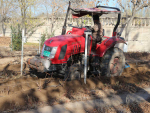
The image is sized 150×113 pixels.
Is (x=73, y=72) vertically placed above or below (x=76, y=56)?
below

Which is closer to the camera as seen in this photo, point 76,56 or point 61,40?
point 61,40

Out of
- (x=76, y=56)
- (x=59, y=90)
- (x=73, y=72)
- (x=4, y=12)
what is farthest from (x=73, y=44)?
(x=4, y=12)

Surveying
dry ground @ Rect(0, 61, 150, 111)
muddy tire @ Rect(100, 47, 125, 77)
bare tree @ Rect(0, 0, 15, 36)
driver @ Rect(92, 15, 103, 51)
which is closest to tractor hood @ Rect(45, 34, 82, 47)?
driver @ Rect(92, 15, 103, 51)

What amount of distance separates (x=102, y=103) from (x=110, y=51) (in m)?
2.85

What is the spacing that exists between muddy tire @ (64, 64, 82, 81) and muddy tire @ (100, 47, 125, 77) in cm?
107

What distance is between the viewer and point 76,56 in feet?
20.2

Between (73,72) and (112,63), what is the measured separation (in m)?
1.84

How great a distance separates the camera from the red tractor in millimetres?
5570

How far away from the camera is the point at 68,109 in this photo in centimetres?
403

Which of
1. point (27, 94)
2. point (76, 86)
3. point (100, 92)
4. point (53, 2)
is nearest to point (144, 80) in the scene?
point (100, 92)

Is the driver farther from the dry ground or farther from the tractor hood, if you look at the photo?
the dry ground

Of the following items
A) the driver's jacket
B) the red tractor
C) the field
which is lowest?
the field

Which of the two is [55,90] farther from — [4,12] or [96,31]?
[4,12]

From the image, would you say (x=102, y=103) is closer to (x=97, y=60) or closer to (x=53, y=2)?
(x=97, y=60)
